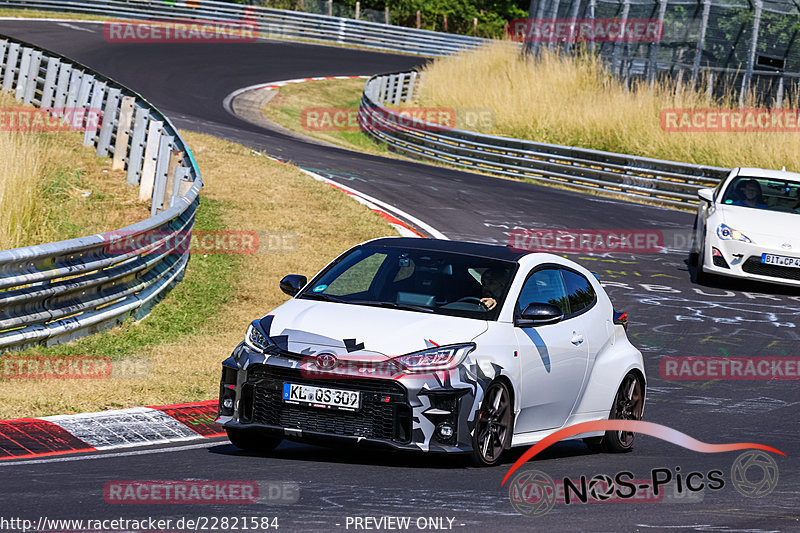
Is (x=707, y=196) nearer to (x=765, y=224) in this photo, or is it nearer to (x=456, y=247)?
(x=765, y=224)

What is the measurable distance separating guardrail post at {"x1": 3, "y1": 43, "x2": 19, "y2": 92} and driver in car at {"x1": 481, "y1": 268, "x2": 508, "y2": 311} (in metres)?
19.2

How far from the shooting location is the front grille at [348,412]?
7383 mm

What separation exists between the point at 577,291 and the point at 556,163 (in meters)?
20.0

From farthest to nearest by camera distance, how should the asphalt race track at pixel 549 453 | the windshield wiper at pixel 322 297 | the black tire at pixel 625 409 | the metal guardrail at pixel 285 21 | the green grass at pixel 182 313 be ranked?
the metal guardrail at pixel 285 21, the green grass at pixel 182 313, the black tire at pixel 625 409, the windshield wiper at pixel 322 297, the asphalt race track at pixel 549 453

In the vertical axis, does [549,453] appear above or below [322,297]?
below

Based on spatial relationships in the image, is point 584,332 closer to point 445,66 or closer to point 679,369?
point 679,369

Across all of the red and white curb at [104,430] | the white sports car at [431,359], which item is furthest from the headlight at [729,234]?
the red and white curb at [104,430]

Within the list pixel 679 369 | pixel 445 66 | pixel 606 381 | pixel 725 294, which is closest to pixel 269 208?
pixel 725 294

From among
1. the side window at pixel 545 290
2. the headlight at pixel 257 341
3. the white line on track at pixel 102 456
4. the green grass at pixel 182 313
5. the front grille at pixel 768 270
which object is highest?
the side window at pixel 545 290

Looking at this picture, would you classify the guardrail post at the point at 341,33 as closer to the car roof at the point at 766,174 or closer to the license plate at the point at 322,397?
the car roof at the point at 766,174

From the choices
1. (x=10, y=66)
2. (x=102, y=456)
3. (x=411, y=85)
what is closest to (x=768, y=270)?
(x=102, y=456)

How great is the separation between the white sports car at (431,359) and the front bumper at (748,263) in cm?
894

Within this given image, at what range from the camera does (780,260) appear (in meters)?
17.4

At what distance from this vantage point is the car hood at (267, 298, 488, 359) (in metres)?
7.49
